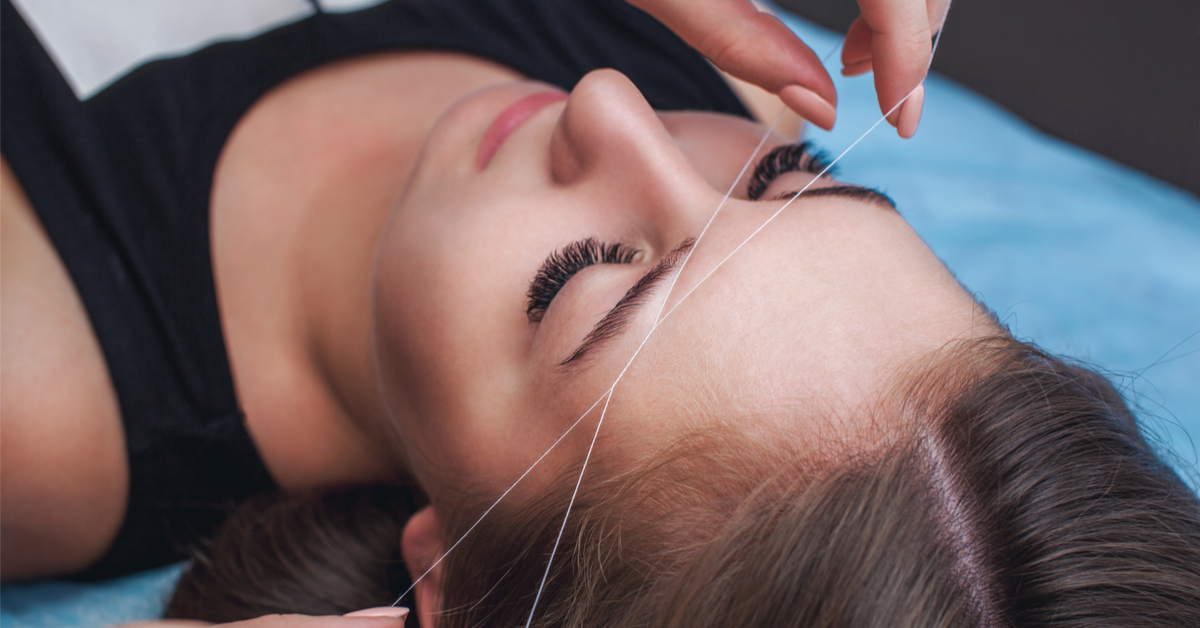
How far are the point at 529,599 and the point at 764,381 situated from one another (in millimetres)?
308

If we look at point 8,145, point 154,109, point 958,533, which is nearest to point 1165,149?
point 958,533

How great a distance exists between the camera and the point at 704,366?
59cm

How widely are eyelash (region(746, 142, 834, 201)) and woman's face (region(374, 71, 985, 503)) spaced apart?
0.02 metres

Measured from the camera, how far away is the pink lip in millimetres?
802

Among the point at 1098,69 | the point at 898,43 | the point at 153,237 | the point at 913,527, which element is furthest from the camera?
the point at 1098,69

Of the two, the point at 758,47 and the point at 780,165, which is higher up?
the point at 758,47

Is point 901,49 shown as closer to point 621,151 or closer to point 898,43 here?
point 898,43

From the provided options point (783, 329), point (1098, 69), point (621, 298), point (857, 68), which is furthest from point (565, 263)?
point (1098, 69)

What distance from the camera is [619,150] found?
27.1 inches

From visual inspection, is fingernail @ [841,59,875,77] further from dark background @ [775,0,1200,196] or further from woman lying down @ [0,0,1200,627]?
dark background @ [775,0,1200,196]

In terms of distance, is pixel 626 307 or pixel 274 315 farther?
pixel 274 315

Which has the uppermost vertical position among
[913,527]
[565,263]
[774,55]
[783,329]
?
[774,55]

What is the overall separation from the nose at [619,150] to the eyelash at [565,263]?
0.06 m

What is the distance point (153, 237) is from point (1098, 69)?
2.02 meters
